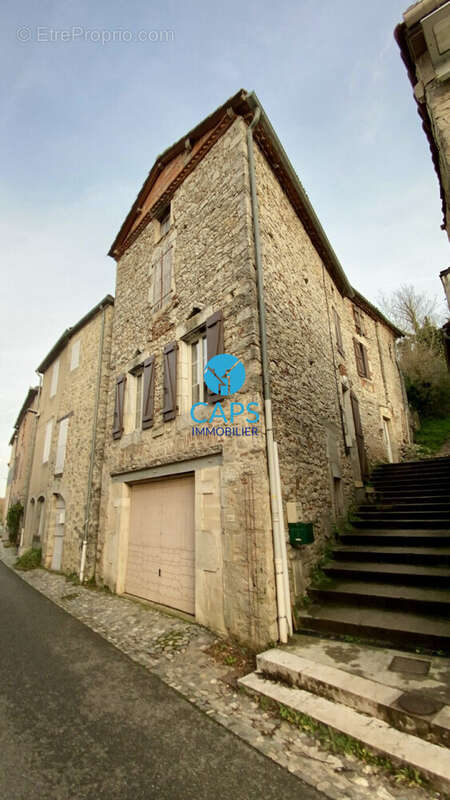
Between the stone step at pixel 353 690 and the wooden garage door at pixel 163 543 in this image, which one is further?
the wooden garage door at pixel 163 543

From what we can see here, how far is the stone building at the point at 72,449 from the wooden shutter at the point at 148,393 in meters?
2.53

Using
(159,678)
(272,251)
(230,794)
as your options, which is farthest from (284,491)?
(272,251)

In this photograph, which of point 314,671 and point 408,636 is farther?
point 408,636

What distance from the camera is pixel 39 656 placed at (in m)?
4.21

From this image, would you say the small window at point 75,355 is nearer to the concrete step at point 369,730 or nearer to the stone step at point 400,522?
the stone step at point 400,522

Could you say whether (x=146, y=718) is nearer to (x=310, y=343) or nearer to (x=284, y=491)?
(x=284, y=491)

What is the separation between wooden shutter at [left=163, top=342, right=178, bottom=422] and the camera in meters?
6.05

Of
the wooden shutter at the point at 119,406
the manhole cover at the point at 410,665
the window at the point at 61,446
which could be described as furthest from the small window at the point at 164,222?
the manhole cover at the point at 410,665

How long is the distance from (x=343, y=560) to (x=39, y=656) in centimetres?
451

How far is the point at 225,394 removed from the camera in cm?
505

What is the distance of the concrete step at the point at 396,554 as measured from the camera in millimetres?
4711

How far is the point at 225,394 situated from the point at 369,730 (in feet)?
12.3

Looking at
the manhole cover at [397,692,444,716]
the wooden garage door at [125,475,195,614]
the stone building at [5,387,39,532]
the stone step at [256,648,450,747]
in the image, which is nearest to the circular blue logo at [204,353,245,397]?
the wooden garage door at [125,475,195,614]

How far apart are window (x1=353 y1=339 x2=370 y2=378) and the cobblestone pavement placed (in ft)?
30.0
